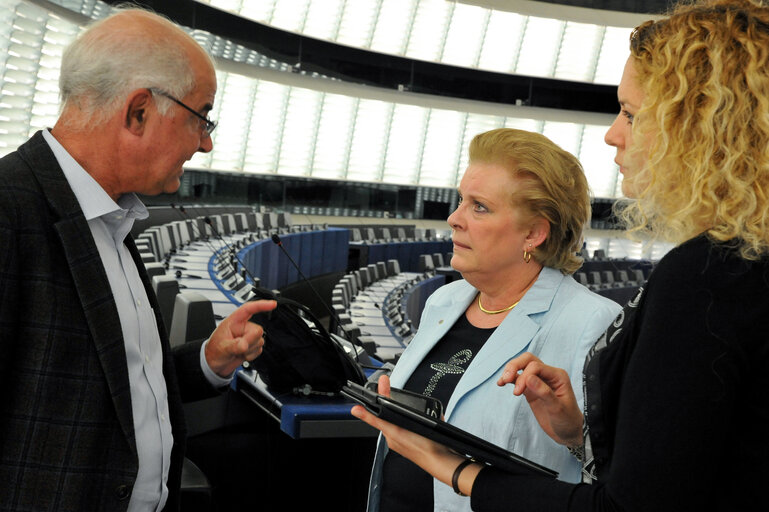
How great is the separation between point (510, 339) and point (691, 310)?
35.3 inches

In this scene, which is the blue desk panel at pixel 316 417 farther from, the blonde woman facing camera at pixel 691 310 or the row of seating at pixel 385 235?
the row of seating at pixel 385 235

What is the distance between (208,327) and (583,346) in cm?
191

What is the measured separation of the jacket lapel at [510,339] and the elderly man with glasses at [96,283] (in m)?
0.54

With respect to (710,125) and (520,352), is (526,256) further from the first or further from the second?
(710,125)

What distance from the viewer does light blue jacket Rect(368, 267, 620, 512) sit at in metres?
1.72

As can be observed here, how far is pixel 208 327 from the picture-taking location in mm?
3209

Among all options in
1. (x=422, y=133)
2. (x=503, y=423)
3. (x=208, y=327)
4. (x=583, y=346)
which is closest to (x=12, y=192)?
(x=503, y=423)

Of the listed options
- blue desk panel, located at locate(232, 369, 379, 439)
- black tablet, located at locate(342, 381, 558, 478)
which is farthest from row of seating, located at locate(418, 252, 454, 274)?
black tablet, located at locate(342, 381, 558, 478)

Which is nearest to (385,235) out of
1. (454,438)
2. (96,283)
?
(96,283)

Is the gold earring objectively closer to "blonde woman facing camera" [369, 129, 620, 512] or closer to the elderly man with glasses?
"blonde woman facing camera" [369, 129, 620, 512]

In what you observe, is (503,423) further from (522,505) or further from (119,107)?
(119,107)

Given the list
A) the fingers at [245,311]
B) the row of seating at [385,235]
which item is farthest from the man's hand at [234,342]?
the row of seating at [385,235]

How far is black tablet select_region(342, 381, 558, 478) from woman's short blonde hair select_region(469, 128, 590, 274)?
2.92ft

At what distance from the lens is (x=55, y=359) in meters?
1.33
